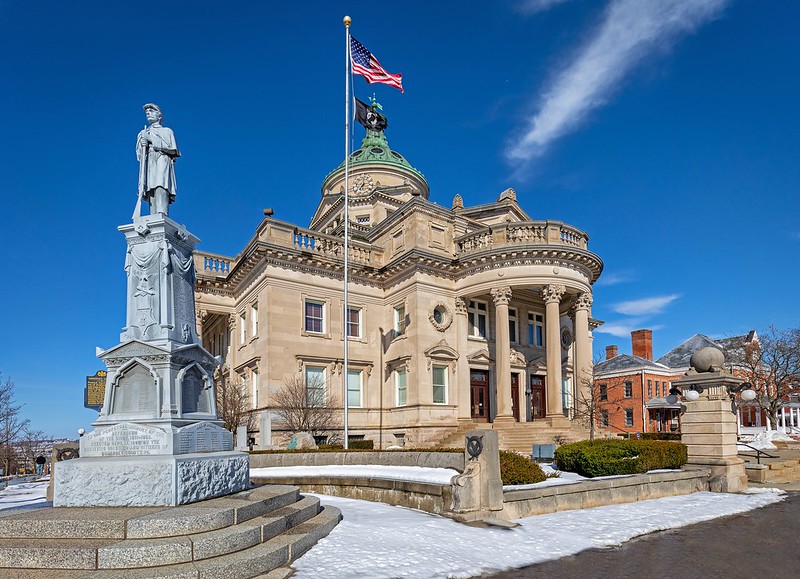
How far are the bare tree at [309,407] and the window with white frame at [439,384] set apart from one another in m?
5.65

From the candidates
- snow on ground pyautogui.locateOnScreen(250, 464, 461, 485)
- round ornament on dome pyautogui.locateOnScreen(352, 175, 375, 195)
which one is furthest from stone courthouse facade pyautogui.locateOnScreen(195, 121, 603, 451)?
round ornament on dome pyautogui.locateOnScreen(352, 175, 375, 195)

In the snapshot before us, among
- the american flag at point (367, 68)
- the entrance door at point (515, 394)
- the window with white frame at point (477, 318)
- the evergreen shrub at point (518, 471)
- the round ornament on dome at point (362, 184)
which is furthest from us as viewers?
the round ornament on dome at point (362, 184)

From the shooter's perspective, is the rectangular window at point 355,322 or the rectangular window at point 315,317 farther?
the rectangular window at point 355,322

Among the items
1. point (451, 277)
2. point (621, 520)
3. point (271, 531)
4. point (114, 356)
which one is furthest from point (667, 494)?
point (451, 277)

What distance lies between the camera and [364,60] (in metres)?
26.1

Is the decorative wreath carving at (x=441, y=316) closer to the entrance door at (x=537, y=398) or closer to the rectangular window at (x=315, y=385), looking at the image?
A: the rectangular window at (x=315, y=385)

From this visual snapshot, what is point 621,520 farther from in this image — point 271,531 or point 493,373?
point 493,373

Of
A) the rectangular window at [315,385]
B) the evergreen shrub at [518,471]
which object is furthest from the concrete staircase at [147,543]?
the rectangular window at [315,385]

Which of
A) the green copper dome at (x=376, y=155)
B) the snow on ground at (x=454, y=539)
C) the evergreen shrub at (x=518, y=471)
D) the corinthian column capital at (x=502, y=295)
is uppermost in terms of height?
the green copper dome at (x=376, y=155)

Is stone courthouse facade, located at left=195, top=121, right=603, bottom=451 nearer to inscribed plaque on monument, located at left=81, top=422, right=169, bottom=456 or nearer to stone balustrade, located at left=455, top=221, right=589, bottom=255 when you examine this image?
stone balustrade, located at left=455, top=221, right=589, bottom=255

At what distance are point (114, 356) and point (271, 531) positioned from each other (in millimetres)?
3837

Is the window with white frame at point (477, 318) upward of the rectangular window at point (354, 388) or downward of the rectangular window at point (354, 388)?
upward

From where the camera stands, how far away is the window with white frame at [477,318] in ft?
113

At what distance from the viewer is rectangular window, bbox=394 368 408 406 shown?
32125mm
